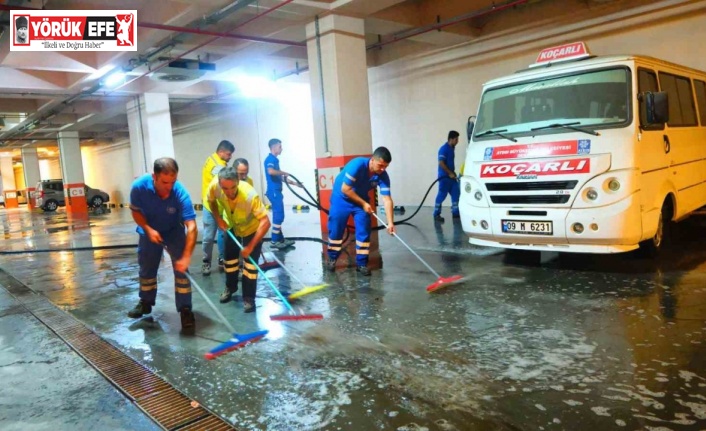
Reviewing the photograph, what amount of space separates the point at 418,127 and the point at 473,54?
7.19 feet

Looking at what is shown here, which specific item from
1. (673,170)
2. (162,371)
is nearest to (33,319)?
(162,371)

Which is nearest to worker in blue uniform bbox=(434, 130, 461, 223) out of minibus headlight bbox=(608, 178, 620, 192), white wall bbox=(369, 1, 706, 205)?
white wall bbox=(369, 1, 706, 205)

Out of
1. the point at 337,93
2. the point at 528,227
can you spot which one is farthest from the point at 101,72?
the point at 528,227

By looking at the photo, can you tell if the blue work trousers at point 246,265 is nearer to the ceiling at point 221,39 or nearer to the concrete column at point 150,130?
the ceiling at point 221,39

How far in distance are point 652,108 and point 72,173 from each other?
24.9 m

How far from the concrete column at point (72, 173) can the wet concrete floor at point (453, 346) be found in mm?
19757

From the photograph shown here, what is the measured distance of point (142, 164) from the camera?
49.8 ft

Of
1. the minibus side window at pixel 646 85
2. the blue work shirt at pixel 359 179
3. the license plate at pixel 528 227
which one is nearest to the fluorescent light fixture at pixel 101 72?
the blue work shirt at pixel 359 179

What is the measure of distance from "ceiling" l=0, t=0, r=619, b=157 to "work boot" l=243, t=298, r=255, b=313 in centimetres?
524

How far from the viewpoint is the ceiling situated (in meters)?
8.32

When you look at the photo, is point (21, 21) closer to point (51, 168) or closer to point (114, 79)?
point (114, 79)

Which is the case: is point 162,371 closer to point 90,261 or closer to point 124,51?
point 90,261

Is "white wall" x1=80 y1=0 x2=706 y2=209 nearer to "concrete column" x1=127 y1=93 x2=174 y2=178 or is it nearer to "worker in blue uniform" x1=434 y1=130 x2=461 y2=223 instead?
"worker in blue uniform" x1=434 y1=130 x2=461 y2=223

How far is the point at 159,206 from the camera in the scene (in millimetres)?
3990
